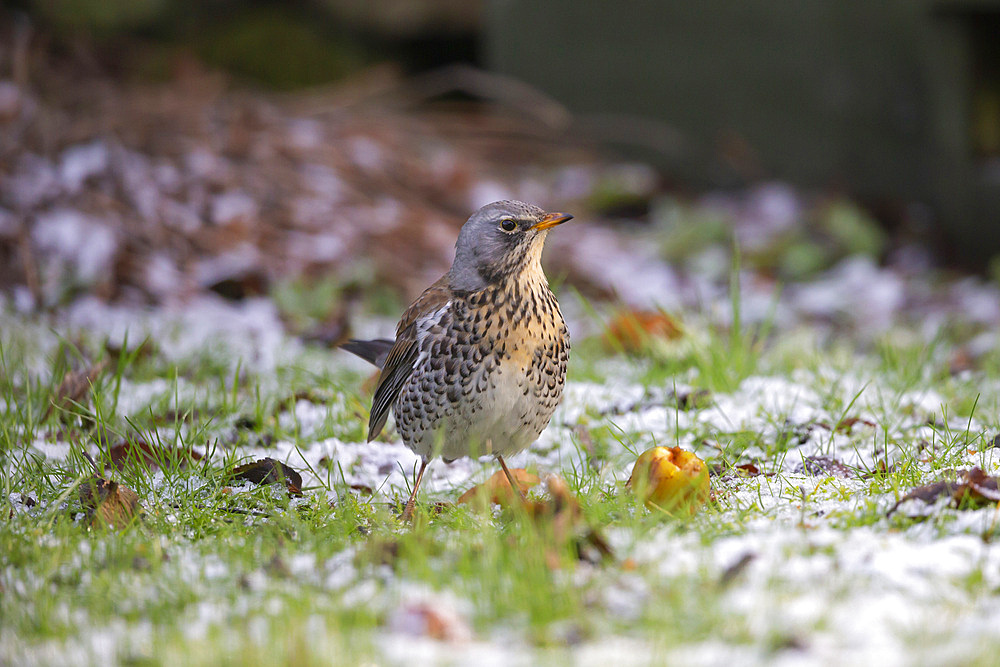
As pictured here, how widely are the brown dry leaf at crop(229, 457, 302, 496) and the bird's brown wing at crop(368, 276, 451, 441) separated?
0.32m

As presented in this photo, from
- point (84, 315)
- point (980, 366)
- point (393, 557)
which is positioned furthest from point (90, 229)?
point (980, 366)

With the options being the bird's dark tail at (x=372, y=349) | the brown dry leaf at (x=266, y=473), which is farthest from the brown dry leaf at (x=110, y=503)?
the bird's dark tail at (x=372, y=349)

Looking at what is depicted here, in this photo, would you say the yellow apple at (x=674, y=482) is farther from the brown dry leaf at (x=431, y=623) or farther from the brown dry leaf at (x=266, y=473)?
the brown dry leaf at (x=266, y=473)

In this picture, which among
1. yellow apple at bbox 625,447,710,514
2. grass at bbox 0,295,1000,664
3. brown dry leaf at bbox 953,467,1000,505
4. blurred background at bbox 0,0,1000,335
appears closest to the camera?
grass at bbox 0,295,1000,664

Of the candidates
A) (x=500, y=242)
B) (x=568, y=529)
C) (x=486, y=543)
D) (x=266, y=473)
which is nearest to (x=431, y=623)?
(x=486, y=543)

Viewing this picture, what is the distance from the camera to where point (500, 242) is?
3.14 meters

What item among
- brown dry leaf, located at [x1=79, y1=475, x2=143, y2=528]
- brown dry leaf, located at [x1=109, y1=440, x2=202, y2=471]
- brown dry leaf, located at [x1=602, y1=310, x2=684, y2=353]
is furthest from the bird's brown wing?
brown dry leaf, located at [x1=602, y1=310, x2=684, y2=353]

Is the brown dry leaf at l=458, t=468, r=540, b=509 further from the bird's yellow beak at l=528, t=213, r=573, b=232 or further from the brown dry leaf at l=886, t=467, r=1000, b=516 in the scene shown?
the brown dry leaf at l=886, t=467, r=1000, b=516

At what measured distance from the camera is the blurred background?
6.43m

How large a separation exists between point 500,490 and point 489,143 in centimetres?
679

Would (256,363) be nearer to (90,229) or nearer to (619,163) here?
(90,229)

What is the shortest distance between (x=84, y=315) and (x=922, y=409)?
4.29 m

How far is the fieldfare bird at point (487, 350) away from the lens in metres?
3.00

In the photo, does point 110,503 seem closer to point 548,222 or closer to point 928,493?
point 548,222
